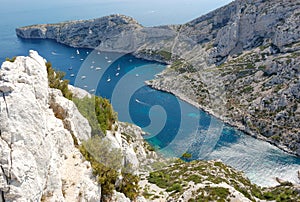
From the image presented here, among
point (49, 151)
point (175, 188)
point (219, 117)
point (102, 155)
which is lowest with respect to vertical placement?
point (219, 117)

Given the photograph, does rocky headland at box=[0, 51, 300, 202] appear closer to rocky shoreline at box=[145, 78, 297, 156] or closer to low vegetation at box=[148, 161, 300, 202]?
low vegetation at box=[148, 161, 300, 202]

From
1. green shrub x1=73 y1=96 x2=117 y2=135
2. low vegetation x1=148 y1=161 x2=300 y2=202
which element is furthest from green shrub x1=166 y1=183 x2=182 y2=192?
green shrub x1=73 y1=96 x2=117 y2=135

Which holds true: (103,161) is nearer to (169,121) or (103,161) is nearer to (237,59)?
(169,121)

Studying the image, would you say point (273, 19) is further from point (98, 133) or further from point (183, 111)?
point (98, 133)

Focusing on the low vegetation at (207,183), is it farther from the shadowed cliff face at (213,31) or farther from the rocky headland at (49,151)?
the shadowed cliff face at (213,31)

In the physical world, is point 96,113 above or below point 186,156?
above

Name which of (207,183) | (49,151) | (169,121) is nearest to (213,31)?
(169,121)
